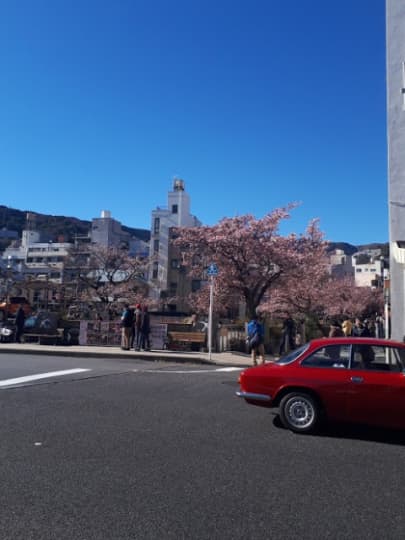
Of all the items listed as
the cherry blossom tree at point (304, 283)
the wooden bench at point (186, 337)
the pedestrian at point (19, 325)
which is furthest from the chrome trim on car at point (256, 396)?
the cherry blossom tree at point (304, 283)

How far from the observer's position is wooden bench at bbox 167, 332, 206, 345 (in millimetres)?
20250

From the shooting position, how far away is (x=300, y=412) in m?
7.09

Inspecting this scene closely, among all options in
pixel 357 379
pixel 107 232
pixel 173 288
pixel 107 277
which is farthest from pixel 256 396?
pixel 107 232

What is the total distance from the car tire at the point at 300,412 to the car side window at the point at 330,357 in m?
0.47

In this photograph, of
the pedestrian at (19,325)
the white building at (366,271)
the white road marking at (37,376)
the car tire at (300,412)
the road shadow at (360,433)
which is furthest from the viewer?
the white building at (366,271)

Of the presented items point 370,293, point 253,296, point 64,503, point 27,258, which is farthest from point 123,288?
point 27,258

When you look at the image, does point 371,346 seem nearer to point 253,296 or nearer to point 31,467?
point 31,467

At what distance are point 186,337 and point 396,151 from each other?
10.6 meters

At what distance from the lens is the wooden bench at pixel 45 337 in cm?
2053

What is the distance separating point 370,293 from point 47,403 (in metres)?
61.9

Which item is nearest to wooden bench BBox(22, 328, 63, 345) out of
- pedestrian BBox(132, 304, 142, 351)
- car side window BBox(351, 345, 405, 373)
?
pedestrian BBox(132, 304, 142, 351)

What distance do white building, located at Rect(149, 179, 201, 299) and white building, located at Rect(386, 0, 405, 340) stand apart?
2040 inches

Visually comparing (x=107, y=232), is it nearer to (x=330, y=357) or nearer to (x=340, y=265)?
(x=340, y=265)

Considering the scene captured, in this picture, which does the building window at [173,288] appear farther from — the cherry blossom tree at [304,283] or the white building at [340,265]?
the white building at [340,265]
